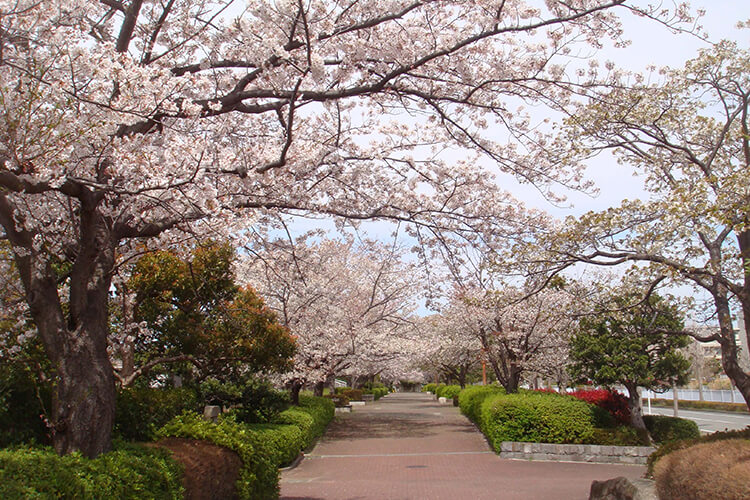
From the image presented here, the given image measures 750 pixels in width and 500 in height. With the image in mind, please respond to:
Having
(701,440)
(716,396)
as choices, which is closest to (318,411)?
(701,440)

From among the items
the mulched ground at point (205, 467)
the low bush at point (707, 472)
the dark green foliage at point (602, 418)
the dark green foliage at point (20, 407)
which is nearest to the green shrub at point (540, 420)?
the dark green foliage at point (602, 418)

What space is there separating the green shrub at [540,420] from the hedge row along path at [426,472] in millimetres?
758

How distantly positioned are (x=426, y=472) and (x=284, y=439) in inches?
130

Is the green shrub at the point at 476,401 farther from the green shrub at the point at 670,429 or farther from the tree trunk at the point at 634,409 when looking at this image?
the green shrub at the point at 670,429

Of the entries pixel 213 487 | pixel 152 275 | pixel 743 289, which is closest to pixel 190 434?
pixel 213 487

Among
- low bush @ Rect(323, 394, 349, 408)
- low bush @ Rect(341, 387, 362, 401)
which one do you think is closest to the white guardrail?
low bush @ Rect(341, 387, 362, 401)

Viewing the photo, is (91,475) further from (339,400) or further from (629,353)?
(339,400)

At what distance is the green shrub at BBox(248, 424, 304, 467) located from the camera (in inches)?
423

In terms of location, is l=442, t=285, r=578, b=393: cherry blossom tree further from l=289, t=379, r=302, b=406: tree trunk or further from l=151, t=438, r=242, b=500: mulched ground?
l=151, t=438, r=242, b=500: mulched ground

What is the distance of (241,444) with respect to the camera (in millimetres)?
7316

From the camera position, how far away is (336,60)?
233 inches

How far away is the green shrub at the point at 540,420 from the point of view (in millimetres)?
14258

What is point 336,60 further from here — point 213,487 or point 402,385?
point 402,385

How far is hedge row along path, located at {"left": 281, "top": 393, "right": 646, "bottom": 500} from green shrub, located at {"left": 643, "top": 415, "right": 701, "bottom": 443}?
2746mm
